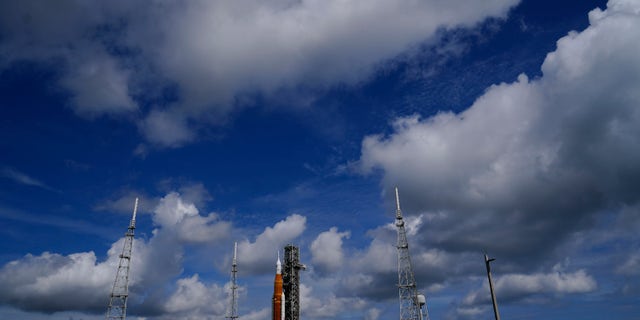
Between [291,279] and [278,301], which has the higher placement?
[291,279]

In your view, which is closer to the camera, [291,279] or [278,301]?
[278,301]

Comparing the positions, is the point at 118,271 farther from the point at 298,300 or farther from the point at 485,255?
the point at 485,255

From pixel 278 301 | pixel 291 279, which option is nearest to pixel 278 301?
pixel 278 301

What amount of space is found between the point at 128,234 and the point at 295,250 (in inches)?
1816

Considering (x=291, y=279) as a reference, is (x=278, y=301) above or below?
below

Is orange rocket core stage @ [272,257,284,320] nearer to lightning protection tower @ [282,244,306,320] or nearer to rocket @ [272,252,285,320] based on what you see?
rocket @ [272,252,285,320]

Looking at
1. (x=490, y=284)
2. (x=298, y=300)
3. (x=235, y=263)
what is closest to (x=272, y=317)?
(x=298, y=300)

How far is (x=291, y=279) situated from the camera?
5000 inches

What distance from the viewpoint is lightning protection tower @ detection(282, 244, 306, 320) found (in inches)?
4980

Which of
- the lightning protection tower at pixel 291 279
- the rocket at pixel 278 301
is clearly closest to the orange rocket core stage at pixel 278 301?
the rocket at pixel 278 301

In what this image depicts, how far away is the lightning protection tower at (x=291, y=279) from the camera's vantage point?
12650 centimetres

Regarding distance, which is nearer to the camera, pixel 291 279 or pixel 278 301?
pixel 278 301

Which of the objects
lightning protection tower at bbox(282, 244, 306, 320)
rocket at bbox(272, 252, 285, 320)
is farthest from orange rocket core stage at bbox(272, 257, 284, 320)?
lightning protection tower at bbox(282, 244, 306, 320)

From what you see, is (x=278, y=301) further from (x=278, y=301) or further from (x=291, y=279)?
(x=291, y=279)
